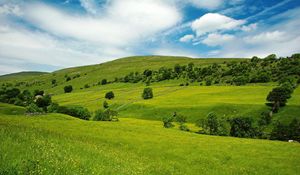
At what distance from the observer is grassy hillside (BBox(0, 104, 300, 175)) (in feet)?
42.5

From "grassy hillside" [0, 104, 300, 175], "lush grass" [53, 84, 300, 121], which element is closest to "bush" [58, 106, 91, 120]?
"lush grass" [53, 84, 300, 121]

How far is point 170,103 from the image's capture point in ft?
442

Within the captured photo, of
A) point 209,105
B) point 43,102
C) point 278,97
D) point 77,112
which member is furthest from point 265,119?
point 43,102

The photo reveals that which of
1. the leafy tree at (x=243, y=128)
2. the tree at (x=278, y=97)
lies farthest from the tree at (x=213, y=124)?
the tree at (x=278, y=97)

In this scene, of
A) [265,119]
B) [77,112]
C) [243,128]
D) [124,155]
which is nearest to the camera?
[124,155]

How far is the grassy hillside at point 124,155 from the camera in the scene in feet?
42.5

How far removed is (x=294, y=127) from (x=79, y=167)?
272ft

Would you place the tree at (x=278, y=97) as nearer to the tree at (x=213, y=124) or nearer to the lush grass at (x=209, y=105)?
the lush grass at (x=209, y=105)

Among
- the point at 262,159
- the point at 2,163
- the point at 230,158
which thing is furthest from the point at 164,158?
the point at 2,163

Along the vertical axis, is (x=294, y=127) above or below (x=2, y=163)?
below

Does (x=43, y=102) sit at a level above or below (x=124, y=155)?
below

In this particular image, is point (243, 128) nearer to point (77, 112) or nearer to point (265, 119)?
point (265, 119)

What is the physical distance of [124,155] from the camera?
2556 cm

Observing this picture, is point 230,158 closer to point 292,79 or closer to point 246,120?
point 246,120
